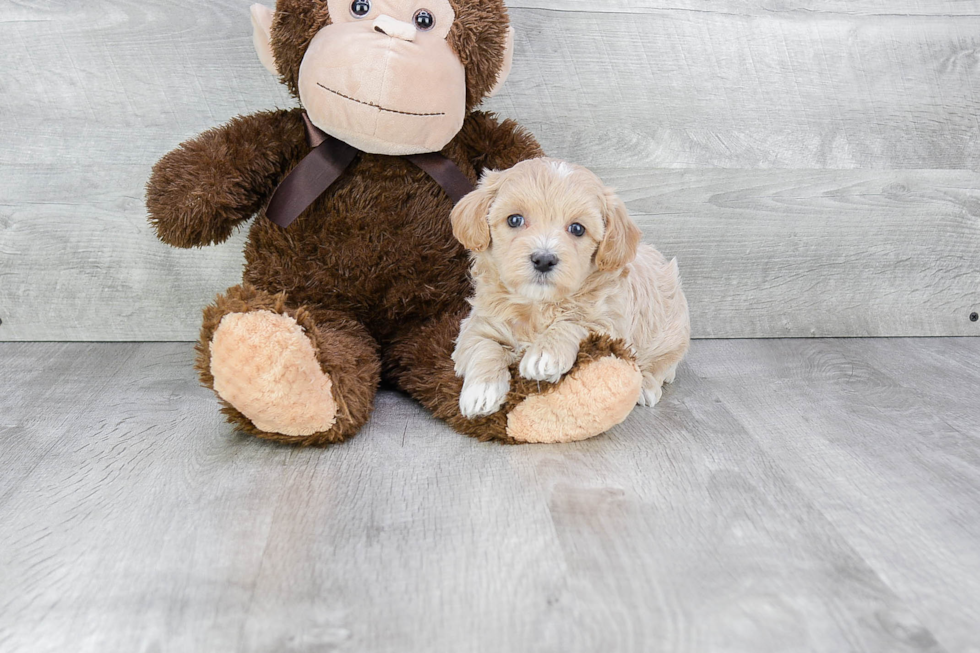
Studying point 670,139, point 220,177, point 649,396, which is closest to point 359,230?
point 220,177

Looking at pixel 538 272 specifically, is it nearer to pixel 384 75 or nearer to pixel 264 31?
pixel 384 75

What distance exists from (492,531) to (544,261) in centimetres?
41

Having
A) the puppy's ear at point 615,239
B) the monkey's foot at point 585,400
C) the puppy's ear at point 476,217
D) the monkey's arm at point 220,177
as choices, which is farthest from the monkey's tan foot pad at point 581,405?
the monkey's arm at point 220,177

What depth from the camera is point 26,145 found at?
6.31ft

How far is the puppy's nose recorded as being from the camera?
1.28 meters

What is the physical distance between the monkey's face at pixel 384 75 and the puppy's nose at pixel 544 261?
35 cm

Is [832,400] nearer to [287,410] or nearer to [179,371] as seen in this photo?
[287,410]

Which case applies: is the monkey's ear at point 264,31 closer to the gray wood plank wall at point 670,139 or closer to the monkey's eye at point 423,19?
the monkey's eye at point 423,19

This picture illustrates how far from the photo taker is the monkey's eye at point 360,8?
1.45 meters

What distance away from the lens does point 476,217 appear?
1.35 m

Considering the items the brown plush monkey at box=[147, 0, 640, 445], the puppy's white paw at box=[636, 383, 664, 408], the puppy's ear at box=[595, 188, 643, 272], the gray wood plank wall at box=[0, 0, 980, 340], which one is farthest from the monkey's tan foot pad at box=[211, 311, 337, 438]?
the gray wood plank wall at box=[0, 0, 980, 340]

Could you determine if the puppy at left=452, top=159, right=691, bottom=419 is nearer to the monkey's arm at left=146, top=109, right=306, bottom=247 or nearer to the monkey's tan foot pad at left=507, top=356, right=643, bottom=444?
the monkey's tan foot pad at left=507, top=356, right=643, bottom=444

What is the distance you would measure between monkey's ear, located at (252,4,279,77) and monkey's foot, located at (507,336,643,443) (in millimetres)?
762

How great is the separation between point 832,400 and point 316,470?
3.33ft
